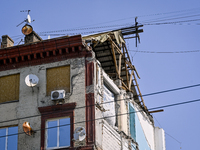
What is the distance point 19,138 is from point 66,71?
487cm

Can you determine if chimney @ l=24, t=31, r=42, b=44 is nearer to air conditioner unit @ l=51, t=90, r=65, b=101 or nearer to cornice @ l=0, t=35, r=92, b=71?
cornice @ l=0, t=35, r=92, b=71

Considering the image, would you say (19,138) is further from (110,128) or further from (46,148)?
(110,128)

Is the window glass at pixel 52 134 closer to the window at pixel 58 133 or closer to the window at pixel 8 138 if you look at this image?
the window at pixel 58 133

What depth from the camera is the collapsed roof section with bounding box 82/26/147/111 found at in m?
32.5

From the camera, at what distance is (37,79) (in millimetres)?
28781

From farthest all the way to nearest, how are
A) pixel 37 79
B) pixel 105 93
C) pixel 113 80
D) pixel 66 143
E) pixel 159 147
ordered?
pixel 159 147
pixel 113 80
pixel 105 93
pixel 37 79
pixel 66 143

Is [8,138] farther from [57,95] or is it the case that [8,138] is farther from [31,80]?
[57,95]

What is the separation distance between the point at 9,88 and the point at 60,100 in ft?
12.8

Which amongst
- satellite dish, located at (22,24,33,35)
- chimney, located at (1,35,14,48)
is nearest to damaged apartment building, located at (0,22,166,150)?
satellite dish, located at (22,24,33,35)

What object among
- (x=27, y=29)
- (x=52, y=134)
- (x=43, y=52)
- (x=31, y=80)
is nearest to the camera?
(x=52, y=134)

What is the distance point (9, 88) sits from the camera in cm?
2991

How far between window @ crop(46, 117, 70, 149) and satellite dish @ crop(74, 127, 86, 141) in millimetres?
574

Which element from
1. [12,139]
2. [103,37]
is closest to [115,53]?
[103,37]

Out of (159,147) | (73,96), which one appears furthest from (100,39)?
(159,147)
